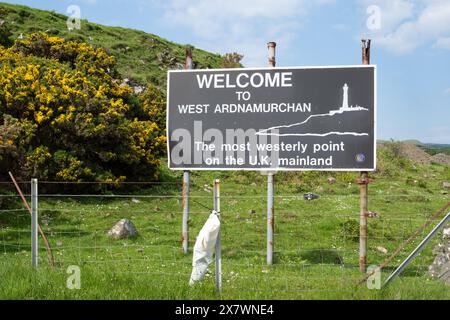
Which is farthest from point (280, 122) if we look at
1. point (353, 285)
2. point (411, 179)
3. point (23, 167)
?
point (411, 179)

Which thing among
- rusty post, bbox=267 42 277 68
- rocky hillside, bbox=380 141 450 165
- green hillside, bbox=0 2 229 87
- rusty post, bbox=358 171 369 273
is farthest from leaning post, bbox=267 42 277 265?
rocky hillside, bbox=380 141 450 165

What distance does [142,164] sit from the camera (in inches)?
849

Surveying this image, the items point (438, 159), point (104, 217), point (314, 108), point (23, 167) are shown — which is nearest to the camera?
point (314, 108)

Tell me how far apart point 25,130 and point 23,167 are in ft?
4.37

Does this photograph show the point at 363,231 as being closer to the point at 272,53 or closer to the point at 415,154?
the point at 272,53

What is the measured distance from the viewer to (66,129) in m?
19.6

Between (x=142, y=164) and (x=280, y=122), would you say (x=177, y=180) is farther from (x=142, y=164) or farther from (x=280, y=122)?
(x=280, y=122)

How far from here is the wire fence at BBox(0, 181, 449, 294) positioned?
32.6 feet

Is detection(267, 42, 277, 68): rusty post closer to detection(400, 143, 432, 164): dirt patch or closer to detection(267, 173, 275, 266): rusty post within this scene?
detection(267, 173, 275, 266): rusty post

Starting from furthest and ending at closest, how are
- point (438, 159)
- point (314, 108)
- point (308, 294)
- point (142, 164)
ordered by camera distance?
1. point (438, 159)
2. point (142, 164)
3. point (314, 108)
4. point (308, 294)

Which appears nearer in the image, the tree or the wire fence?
the wire fence

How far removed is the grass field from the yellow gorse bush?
1.12m
